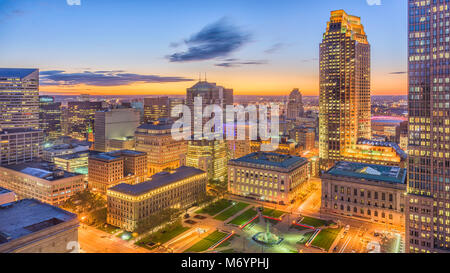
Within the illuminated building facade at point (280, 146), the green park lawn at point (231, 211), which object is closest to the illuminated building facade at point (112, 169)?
the green park lawn at point (231, 211)

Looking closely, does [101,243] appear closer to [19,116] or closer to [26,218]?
[26,218]

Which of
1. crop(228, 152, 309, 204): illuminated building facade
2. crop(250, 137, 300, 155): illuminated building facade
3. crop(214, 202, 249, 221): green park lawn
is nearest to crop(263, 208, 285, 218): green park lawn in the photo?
crop(214, 202, 249, 221): green park lawn

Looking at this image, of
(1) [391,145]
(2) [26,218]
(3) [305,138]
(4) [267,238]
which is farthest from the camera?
(3) [305,138]

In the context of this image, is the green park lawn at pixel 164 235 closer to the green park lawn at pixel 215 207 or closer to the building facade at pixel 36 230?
the green park lawn at pixel 215 207

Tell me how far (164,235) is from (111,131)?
11427 cm

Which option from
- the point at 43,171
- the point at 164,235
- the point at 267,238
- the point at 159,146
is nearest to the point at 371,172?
the point at 267,238

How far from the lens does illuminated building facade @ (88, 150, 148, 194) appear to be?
345ft

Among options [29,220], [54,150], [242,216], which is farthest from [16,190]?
[242,216]

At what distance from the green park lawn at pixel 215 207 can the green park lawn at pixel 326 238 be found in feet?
94.4

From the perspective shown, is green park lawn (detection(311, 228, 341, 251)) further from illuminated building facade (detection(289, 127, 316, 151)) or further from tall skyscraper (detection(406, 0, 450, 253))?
illuminated building facade (detection(289, 127, 316, 151))

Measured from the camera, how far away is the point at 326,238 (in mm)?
70125

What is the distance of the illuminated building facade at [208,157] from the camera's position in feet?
404

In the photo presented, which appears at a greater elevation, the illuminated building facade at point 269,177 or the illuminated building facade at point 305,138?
the illuminated building facade at point 305,138
